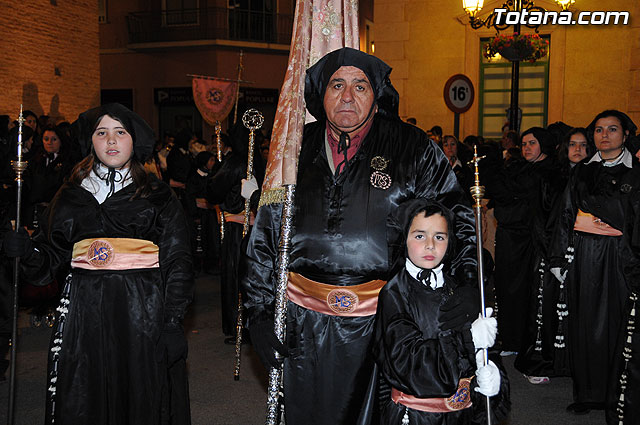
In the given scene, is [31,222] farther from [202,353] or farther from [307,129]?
[307,129]

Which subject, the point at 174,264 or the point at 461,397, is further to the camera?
the point at 174,264

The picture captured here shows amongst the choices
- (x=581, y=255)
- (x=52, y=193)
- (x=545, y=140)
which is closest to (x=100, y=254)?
(x=581, y=255)

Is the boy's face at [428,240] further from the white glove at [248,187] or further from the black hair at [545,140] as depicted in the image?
the black hair at [545,140]

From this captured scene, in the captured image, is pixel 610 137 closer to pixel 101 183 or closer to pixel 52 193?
pixel 101 183

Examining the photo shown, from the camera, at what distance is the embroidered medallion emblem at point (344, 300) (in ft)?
10.8

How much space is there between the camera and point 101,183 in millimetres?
3883

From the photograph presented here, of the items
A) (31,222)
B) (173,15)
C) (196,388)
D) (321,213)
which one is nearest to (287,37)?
(173,15)

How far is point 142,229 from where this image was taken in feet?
12.6

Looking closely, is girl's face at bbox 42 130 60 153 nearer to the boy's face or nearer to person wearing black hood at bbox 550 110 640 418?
person wearing black hood at bbox 550 110 640 418

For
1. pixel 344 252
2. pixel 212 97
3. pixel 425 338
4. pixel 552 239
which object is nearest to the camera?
pixel 425 338

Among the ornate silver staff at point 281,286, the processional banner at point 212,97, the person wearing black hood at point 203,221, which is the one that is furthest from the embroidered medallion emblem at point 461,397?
the processional banner at point 212,97

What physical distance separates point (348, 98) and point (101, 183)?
5.20 ft

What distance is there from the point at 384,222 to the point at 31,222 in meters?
5.91

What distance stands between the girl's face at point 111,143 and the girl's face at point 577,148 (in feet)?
13.4
